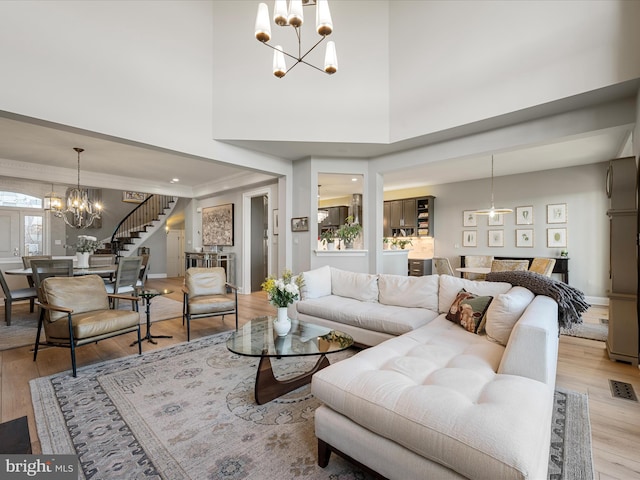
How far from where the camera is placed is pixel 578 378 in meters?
2.67

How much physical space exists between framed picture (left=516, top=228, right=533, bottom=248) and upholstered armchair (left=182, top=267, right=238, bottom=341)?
628 cm

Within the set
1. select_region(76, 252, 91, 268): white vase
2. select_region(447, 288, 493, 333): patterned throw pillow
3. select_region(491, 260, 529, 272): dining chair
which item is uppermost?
select_region(76, 252, 91, 268): white vase

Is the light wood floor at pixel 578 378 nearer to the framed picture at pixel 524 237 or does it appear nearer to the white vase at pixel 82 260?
the white vase at pixel 82 260

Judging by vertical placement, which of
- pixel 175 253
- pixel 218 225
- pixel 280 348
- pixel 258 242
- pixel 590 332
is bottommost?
pixel 590 332

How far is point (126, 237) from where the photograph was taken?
10.3m

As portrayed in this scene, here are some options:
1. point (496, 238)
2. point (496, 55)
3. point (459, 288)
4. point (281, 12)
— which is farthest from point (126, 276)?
point (496, 238)

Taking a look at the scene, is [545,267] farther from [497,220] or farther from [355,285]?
[355,285]

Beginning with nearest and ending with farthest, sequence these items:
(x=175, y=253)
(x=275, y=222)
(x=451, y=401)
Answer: (x=451, y=401)
(x=275, y=222)
(x=175, y=253)

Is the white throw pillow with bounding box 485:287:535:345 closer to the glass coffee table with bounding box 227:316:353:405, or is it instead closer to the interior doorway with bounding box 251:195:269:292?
the glass coffee table with bounding box 227:316:353:405

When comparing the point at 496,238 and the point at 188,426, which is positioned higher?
the point at 496,238

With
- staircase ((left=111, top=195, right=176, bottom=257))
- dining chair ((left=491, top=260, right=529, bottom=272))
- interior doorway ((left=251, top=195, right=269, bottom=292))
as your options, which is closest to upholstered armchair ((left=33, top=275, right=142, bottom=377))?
interior doorway ((left=251, top=195, right=269, bottom=292))

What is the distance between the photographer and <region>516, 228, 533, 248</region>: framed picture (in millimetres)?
6559

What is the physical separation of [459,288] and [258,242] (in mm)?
5226

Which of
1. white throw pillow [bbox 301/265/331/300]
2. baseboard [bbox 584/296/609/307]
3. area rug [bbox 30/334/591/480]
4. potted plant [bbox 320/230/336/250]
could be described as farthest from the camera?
baseboard [bbox 584/296/609/307]
